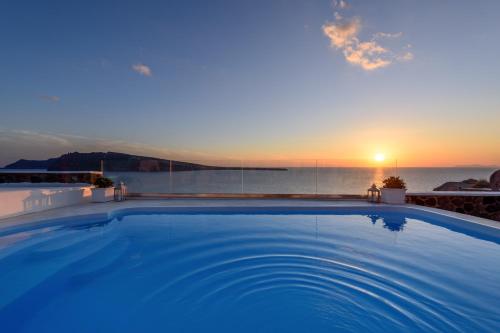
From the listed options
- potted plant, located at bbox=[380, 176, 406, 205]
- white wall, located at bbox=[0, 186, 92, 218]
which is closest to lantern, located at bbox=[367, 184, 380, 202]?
potted plant, located at bbox=[380, 176, 406, 205]

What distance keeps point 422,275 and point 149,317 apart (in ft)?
10.5

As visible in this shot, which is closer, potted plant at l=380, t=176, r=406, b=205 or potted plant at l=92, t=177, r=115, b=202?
potted plant at l=380, t=176, r=406, b=205

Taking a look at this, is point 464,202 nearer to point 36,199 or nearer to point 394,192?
point 394,192

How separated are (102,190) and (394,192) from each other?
8050 millimetres

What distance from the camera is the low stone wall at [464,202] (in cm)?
621

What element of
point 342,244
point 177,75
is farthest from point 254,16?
point 342,244

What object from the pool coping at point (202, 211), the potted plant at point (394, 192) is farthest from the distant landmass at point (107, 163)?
the potted plant at point (394, 192)

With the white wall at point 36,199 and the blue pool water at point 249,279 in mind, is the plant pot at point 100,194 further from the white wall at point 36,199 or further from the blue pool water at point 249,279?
the blue pool water at point 249,279

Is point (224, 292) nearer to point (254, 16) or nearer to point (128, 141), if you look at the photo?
point (254, 16)

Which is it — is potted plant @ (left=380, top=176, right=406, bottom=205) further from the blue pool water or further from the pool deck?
the blue pool water

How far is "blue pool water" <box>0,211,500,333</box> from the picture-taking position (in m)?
2.25

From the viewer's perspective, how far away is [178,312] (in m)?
2.40

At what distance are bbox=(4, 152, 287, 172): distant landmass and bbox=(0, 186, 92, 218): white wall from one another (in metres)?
1.84

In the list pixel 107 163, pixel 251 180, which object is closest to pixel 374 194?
pixel 251 180
